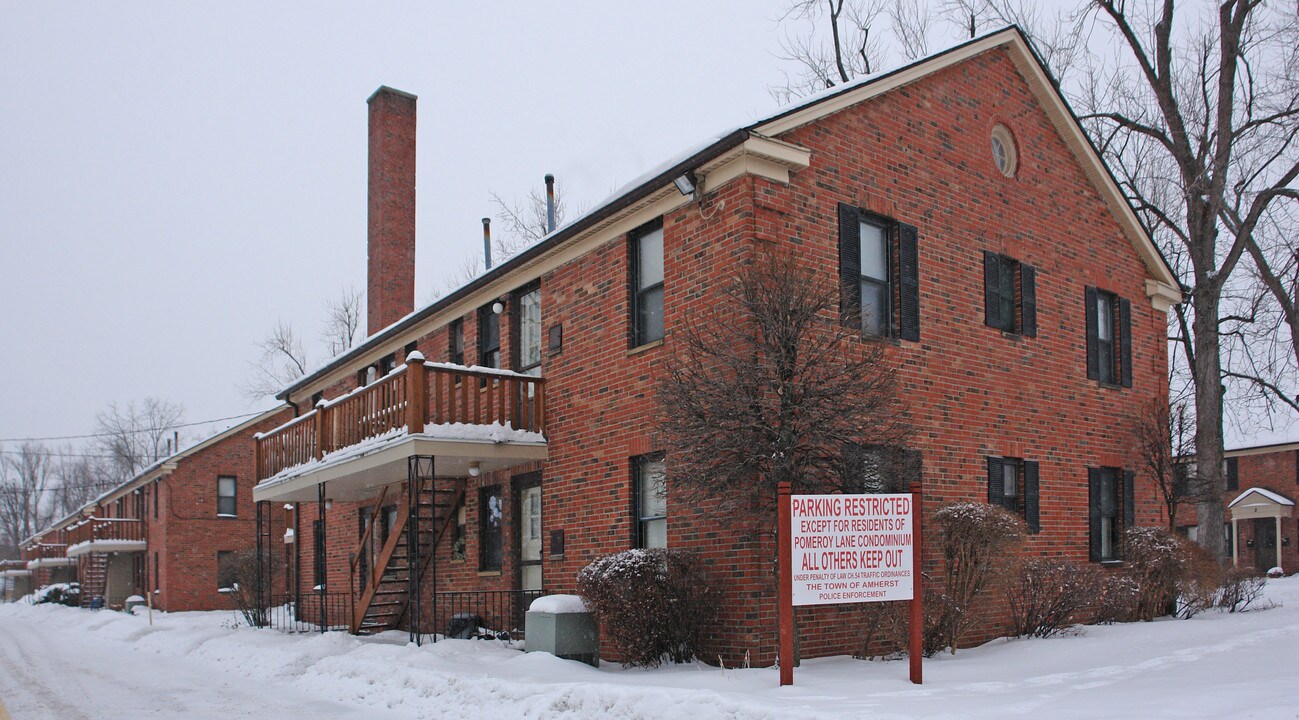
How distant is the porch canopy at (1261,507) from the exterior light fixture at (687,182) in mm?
33533

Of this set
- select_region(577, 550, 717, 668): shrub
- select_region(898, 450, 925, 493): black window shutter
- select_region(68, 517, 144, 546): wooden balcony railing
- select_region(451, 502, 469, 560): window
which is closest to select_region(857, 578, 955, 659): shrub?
select_region(898, 450, 925, 493): black window shutter

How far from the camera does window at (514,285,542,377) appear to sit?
53.7 feet

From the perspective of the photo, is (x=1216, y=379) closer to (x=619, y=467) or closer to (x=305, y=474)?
(x=619, y=467)

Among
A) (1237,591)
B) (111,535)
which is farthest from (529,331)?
(111,535)

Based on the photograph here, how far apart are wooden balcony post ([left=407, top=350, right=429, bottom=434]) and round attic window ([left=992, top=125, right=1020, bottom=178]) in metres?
9.09

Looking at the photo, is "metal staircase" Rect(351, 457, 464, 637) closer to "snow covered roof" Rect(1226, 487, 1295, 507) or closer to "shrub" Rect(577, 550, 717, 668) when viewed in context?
"shrub" Rect(577, 550, 717, 668)

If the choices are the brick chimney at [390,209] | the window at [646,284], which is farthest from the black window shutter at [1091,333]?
the brick chimney at [390,209]

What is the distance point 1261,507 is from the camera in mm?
38406

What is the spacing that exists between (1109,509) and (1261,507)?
86.0 ft

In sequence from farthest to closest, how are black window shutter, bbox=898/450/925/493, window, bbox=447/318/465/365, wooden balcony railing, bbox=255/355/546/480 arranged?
window, bbox=447/318/465/365, wooden balcony railing, bbox=255/355/546/480, black window shutter, bbox=898/450/925/493

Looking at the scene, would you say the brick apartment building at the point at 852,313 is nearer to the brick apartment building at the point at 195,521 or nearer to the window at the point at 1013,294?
the window at the point at 1013,294

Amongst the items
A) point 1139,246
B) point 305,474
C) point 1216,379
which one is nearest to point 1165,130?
point 1216,379

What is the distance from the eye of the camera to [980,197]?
50.1 feet

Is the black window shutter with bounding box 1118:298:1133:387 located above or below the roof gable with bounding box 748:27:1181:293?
below
